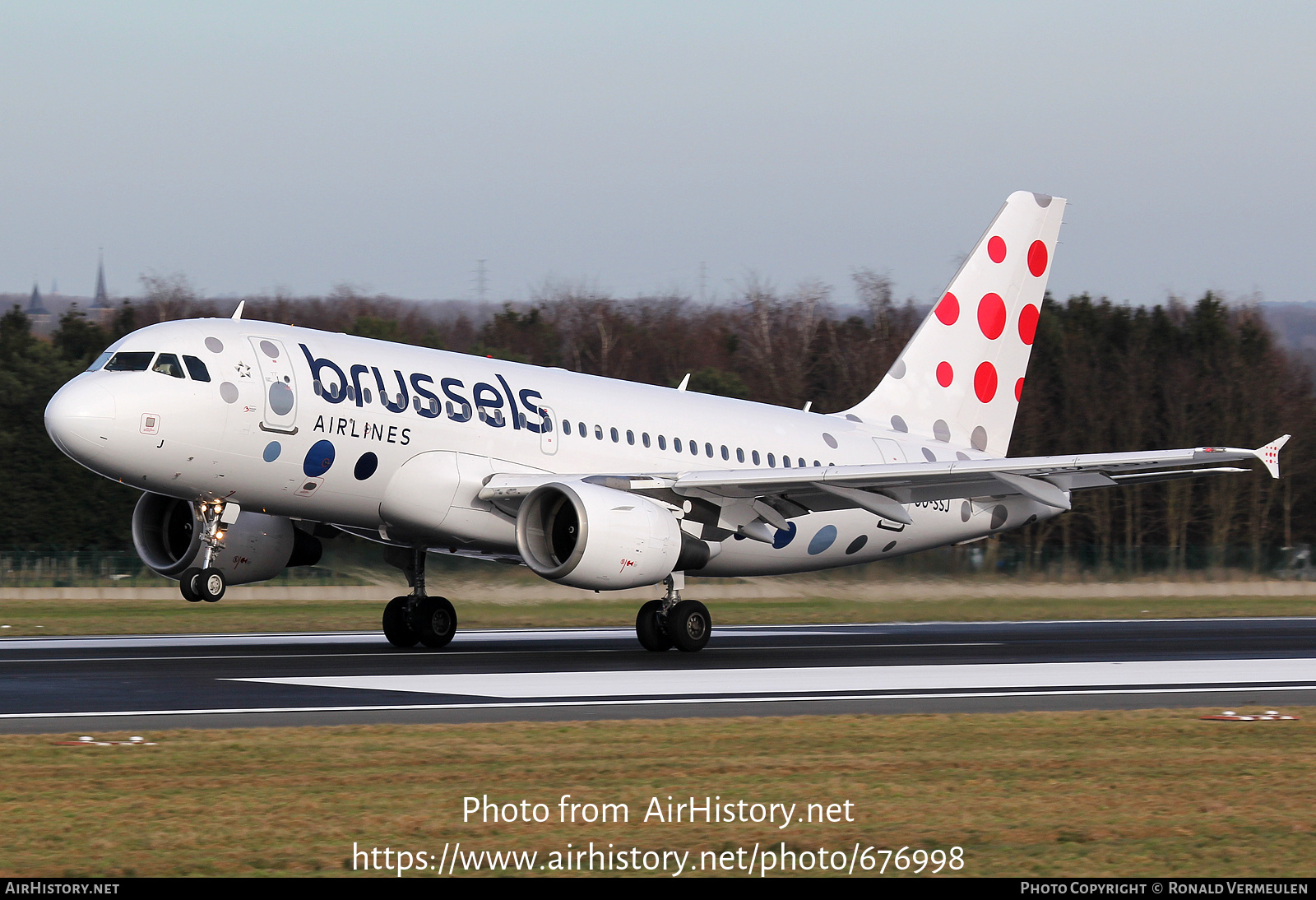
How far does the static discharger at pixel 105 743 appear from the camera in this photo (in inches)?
515

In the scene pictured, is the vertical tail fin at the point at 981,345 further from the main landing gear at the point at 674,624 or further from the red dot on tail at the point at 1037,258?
the main landing gear at the point at 674,624

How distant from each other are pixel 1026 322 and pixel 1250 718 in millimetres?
19190

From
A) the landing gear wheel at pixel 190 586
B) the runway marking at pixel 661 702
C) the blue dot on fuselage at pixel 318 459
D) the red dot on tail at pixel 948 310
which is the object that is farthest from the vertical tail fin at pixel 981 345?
the landing gear wheel at pixel 190 586

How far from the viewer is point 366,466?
909 inches

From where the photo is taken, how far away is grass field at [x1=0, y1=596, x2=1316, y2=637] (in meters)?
32.8

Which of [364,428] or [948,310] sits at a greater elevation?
[948,310]

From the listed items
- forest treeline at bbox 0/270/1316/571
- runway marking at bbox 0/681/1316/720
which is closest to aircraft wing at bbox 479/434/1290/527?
runway marking at bbox 0/681/1316/720

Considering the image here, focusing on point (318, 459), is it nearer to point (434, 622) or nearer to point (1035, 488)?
point (434, 622)

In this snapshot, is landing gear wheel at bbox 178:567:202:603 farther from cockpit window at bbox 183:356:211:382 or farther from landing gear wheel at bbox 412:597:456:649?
landing gear wheel at bbox 412:597:456:649

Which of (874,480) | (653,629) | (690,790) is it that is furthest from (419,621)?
(690,790)

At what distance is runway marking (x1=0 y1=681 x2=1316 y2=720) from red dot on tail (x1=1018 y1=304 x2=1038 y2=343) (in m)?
15.0

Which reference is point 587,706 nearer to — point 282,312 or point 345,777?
point 345,777

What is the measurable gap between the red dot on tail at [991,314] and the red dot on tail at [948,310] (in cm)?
55

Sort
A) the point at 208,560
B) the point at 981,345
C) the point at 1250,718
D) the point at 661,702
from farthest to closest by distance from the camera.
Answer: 1. the point at 981,345
2. the point at 208,560
3. the point at 661,702
4. the point at 1250,718
